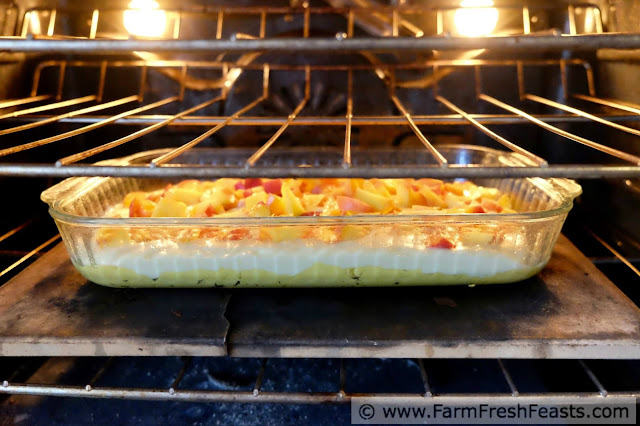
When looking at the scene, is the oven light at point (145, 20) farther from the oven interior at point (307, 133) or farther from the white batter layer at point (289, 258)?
the white batter layer at point (289, 258)

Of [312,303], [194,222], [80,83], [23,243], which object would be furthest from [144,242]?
[80,83]

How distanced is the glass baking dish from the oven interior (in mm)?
45

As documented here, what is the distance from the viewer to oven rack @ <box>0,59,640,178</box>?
72 centimetres

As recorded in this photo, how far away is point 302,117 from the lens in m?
1.37

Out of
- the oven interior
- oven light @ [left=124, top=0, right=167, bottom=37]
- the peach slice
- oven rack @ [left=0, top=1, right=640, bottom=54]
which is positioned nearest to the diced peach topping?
the peach slice

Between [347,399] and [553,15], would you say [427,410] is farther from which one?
[553,15]

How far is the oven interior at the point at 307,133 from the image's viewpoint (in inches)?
31.0

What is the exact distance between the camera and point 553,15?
1.36 metres

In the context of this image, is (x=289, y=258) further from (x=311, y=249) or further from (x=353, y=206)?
(x=353, y=206)

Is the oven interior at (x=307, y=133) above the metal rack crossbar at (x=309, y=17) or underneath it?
underneath

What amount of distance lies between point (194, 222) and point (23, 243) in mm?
739

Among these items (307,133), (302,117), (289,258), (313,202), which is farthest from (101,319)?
(307,133)

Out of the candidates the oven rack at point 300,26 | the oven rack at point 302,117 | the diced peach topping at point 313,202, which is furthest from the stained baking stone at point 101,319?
the oven rack at point 300,26

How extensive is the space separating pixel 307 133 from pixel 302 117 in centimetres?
18
